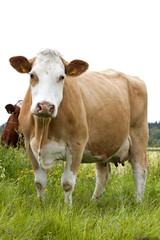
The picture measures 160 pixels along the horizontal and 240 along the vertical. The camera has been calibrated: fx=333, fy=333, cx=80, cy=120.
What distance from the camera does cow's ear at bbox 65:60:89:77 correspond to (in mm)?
4211

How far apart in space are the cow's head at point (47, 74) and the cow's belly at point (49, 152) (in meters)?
0.62

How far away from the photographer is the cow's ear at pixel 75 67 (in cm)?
421

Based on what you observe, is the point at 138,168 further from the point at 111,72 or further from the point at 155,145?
the point at 155,145

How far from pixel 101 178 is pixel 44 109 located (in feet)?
9.86

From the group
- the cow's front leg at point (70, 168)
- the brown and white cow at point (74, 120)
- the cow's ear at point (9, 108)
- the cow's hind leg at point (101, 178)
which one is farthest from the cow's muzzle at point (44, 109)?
the cow's ear at point (9, 108)

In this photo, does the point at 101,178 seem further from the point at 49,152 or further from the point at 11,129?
the point at 11,129

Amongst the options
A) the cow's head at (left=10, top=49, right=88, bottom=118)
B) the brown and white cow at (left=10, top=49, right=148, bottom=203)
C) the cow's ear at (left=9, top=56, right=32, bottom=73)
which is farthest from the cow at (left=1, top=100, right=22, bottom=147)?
the cow's head at (left=10, top=49, right=88, bottom=118)

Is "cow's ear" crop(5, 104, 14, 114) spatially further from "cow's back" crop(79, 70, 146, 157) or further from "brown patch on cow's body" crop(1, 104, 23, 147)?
"cow's back" crop(79, 70, 146, 157)

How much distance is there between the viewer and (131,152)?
6.15 meters

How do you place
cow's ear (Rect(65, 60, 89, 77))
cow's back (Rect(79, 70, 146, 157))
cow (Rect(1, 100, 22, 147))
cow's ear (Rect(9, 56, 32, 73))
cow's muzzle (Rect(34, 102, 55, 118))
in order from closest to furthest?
cow's muzzle (Rect(34, 102, 55, 118))
cow's ear (Rect(9, 56, 32, 73))
cow's ear (Rect(65, 60, 89, 77))
cow's back (Rect(79, 70, 146, 157))
cow (Rect(1, 100, 22, 147))

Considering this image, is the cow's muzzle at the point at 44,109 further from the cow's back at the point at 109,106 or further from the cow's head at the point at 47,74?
the cow's back at the point at 109,106

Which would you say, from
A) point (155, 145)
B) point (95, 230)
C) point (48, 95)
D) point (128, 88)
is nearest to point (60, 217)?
point (95, 230)

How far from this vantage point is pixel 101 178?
20.3 feet

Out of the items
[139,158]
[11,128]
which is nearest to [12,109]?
[11,128]
